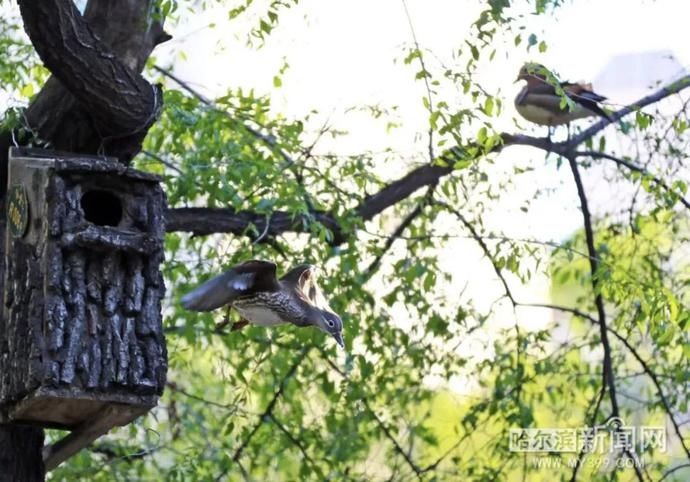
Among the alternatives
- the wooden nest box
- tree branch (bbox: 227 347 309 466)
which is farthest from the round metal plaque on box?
tree branch (bbox: 227 347 309 466)

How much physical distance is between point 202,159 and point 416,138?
102 cm

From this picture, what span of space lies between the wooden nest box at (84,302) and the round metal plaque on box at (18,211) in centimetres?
1

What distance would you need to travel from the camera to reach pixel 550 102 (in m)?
8.02

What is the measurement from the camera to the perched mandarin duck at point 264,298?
17.4 ft

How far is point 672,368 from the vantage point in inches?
282

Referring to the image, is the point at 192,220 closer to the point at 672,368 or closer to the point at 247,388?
the point at 247,388

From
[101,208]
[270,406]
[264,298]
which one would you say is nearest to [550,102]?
[270,406]

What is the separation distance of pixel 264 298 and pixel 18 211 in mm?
898

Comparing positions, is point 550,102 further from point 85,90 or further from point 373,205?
point 85,90

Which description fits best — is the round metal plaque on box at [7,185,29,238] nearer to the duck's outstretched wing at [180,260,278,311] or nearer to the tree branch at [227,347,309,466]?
the duck's outstretched wing at [180,260,278,311]

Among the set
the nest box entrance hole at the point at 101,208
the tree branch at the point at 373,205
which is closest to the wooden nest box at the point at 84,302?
the nest box entrance hole at the point at 101,208

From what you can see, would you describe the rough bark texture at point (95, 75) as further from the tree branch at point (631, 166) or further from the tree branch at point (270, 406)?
the tree branch at point (631, 166)

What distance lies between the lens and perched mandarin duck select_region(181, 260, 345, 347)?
17.4 ft

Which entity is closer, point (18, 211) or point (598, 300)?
point (18, 211)
